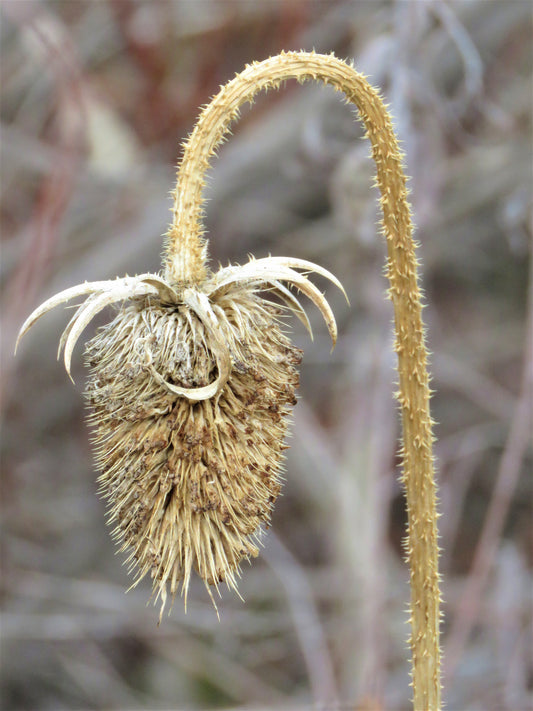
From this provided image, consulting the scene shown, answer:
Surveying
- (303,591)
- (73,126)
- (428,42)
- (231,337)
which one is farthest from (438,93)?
(231,337)

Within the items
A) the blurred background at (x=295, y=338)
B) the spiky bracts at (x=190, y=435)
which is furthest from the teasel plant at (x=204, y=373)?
the blurred background at (x=295, y=338)

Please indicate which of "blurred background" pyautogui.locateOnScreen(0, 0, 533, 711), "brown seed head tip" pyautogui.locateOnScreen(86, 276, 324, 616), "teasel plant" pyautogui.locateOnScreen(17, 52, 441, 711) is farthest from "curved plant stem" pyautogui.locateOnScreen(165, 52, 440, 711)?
"blurred background" pyautogui.locateOnScreen(0, 0, 533, 711)

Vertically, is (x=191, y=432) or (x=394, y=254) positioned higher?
(x=394, y=254)

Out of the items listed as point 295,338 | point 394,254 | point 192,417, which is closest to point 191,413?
point 192,417

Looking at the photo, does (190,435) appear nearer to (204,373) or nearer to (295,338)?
(204,373)

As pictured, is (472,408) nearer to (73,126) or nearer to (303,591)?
(303,591)

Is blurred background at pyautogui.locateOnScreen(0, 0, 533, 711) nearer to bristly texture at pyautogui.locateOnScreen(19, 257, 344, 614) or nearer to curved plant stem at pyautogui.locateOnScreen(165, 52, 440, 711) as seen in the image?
curved plant stem at pyautogui.locateOnScreen(165, 52, 440, 711)
